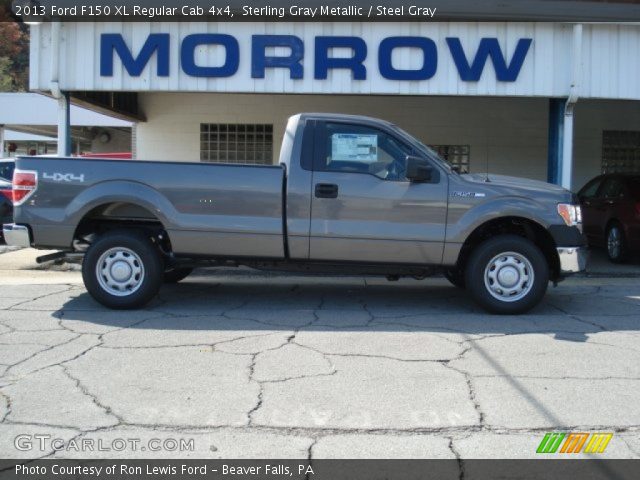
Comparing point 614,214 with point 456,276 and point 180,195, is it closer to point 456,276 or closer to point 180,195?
point 456,276

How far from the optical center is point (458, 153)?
585 inches

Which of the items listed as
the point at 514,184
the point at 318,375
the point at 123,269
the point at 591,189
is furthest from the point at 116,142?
the point at 318,375

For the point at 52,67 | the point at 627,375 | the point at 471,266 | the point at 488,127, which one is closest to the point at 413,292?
the point at 471,266

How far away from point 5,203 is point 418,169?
8.86 meters

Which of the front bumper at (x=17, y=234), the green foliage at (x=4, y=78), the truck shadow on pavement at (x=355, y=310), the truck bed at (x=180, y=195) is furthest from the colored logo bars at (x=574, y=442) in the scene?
the green foliage at (x=4, y=78)

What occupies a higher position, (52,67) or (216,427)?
(52,67)

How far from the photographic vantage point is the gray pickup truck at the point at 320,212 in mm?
6684

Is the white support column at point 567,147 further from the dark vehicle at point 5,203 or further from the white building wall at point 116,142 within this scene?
the white building wall at point 116,142

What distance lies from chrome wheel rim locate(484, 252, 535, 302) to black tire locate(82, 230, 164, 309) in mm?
3535

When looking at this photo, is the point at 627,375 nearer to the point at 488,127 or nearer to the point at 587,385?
the point at 587,385

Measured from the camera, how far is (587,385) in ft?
15.4

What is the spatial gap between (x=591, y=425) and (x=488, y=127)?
38.1 feet
